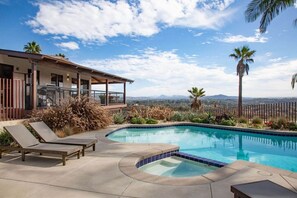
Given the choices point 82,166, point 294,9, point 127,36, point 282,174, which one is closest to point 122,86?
point 127,36

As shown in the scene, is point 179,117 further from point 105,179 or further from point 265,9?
point 105,179

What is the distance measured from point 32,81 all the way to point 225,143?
10.0 m

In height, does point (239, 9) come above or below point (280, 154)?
above

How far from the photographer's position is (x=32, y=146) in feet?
17.4

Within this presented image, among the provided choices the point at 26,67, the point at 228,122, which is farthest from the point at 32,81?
the point at 228,122

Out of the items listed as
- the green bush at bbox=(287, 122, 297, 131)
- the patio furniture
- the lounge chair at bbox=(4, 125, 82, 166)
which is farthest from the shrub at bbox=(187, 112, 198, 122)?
the patio furniture

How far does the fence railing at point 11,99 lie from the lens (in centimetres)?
923

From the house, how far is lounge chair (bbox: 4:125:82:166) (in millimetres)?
4555

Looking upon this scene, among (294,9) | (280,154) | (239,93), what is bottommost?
(280,154)

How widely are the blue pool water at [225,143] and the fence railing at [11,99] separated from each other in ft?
15.0

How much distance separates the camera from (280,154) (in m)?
7.91

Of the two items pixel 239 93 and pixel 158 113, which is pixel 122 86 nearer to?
pixel 158 113

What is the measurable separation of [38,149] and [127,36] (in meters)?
12.4

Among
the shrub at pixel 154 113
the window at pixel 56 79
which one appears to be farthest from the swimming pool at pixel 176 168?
the window at pixel 56 79
